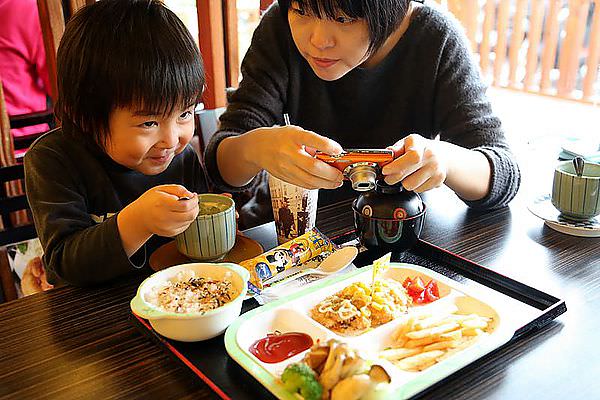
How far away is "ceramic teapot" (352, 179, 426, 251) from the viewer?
1.10 meters

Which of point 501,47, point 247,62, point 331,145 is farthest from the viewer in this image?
point 501,47

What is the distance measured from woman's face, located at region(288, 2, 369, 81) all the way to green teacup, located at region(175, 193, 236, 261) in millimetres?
386

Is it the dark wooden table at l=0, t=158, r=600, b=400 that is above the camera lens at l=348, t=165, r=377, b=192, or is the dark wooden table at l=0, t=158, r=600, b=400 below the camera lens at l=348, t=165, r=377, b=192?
below

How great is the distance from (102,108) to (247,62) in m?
0.53

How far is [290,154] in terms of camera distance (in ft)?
3.53

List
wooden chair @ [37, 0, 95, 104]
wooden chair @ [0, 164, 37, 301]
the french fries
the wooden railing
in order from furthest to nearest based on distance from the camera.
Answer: the wooden railing
wooden chair @ [37, 0, 95, 104]
wooden chair @ [0, 164, 37, 301]
the french fries

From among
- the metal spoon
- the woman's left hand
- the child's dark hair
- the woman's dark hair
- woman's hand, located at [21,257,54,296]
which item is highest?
the woman's dark hair

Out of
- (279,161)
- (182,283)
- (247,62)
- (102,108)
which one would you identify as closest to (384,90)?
(247,62)

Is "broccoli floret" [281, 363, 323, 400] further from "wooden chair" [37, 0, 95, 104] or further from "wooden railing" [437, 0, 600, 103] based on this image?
"wooden railing" [437, 0, 600, 103]

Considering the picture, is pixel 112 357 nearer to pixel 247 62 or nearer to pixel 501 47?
pixel 247 62

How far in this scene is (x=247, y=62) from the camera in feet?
5.15

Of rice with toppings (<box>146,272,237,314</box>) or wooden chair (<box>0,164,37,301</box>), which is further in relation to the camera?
wooden chair (<box>0,164,37,301</box>)

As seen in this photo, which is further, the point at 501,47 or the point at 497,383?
the point at 501,47

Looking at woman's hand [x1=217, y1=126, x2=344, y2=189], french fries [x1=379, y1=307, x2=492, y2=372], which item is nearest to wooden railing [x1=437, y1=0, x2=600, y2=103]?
woman's hand [x1=217, y1=126, x2=344, y2=189]
